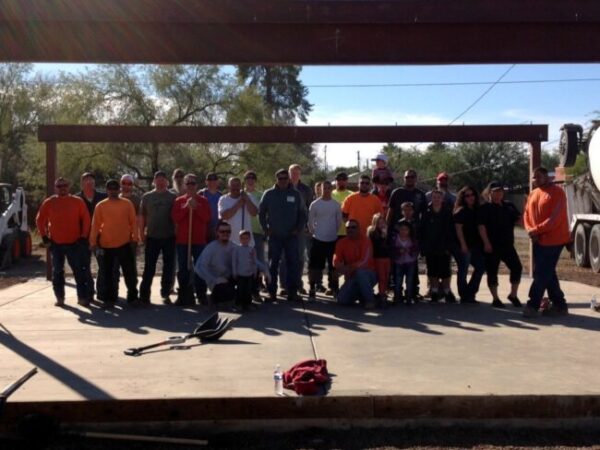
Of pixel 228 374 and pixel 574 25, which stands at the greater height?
pixel 574 25

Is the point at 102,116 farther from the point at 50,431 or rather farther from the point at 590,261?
the point at 50,431

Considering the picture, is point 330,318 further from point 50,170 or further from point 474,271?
point 50,170

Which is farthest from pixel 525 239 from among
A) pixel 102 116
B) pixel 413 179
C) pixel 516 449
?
pixel 516 449

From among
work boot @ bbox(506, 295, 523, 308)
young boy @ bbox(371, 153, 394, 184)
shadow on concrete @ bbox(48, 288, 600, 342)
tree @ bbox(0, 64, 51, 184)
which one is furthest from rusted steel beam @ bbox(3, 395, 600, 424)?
tree @ bbox(0, 64, 51, 184)

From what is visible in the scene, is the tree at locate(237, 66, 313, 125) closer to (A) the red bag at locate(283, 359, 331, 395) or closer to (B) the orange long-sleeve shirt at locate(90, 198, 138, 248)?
(B) the orange long-sleeve shirt at locate(90, 198, 138, 248)

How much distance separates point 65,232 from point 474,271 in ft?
18.6

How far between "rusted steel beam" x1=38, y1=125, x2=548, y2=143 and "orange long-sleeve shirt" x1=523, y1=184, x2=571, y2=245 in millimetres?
4064

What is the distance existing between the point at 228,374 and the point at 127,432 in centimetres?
110

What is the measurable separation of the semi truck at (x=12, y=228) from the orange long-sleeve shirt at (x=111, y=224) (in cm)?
923

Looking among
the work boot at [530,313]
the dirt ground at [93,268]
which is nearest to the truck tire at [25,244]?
the dirt ground at [93,268]

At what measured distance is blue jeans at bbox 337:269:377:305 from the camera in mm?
10109

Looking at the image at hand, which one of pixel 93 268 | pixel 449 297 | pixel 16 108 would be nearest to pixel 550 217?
pixel 449 297

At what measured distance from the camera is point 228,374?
20.8 feet

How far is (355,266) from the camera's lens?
10.2 metres
